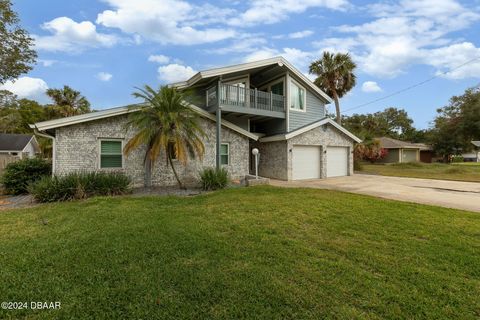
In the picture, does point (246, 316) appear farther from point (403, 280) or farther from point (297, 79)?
point (297, 79)

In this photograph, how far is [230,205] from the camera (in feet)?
23.0

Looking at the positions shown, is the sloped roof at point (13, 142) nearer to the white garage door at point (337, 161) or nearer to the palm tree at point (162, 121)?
the palm tree at point (162, 121)

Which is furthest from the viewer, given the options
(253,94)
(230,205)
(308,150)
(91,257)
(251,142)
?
(251,142)

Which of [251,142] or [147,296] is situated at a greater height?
[251,142]

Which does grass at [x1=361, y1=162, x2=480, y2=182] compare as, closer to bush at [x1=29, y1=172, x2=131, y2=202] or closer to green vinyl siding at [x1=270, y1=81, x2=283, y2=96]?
green vinyl siding at [x1=270, y1=81, x2=283, y2=96]

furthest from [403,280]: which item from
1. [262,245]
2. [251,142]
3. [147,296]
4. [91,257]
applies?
[251,142]

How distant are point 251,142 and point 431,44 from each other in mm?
12058

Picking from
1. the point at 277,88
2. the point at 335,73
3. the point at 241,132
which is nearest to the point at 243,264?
the point at 241,132

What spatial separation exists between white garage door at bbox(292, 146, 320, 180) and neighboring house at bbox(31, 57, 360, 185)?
6 centimetres

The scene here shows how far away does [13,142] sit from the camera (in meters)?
27.6

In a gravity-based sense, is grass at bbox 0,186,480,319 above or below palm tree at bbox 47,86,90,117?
below

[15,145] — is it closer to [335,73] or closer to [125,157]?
[125,157]

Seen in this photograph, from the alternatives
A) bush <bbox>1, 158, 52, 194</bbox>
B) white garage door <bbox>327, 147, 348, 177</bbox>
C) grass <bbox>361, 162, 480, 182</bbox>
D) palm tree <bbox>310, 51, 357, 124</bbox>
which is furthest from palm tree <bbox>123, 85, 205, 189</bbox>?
palm tree <bbox>310, 51, 357, 124</bbox>

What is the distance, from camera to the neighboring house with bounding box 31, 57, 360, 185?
9922mm
